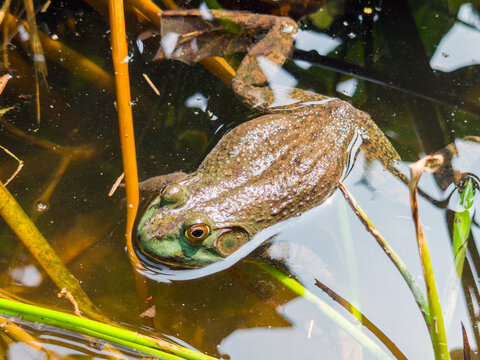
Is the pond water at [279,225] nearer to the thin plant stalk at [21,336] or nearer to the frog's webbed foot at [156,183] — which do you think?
the thin plant stalk at [21,336]

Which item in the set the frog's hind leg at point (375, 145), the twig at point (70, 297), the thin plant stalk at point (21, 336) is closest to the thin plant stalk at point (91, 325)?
the twig at point (70, 297)

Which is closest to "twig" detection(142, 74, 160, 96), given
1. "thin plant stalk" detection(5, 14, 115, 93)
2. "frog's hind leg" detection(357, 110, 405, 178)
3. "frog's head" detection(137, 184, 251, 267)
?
"thin plant stalk" detection(5, 14, 115, 93)

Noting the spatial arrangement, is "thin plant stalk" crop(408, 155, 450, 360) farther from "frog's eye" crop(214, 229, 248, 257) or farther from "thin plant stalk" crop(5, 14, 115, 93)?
"thin plant stalk" crop(5, 14, 115, 93)

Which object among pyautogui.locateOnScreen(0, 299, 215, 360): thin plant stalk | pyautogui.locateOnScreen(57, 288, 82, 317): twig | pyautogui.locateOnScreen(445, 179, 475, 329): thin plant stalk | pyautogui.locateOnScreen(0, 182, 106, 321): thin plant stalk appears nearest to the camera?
pyautogui.locateOnScreen(0, 299, 215, 360): thin plant stalk

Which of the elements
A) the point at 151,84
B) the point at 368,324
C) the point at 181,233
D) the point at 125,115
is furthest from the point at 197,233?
the point at 151,84

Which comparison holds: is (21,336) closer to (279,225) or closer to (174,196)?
(174,196)

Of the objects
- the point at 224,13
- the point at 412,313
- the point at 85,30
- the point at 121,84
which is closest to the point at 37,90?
the point at 85,30
